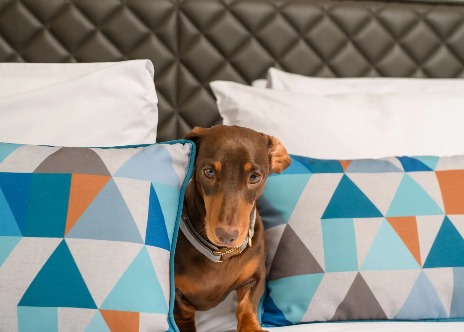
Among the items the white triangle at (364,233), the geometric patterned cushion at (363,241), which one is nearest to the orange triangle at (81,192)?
the geometric patterned cushion at (363,241)

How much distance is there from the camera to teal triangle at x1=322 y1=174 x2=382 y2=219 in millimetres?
1230

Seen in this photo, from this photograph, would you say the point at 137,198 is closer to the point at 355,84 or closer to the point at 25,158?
the point at 25,158

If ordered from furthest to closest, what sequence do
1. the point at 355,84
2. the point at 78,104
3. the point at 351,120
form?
the point at 355,84, the point at 351,120, the point at 78,104

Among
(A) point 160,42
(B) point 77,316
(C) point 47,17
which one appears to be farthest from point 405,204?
(C) point 47,17

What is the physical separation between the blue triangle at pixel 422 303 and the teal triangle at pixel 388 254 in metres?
0.04

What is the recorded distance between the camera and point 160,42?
1791mm

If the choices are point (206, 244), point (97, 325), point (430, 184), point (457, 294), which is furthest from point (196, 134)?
point (457, 294)

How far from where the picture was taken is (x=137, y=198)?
993mm

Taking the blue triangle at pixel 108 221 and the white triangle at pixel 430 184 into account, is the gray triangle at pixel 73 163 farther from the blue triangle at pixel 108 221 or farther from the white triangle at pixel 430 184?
the white triangle at pixel 430 184

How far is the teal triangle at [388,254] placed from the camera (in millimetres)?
1191

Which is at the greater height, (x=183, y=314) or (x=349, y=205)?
(x=349, y=205)

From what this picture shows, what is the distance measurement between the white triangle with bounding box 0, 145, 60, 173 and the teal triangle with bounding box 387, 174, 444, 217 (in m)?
0.78

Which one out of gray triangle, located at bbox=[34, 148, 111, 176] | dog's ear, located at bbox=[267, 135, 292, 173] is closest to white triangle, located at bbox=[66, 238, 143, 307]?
gray triangle, located at bbox=[34, 148, 111, 176]

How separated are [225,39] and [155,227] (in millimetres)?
998
